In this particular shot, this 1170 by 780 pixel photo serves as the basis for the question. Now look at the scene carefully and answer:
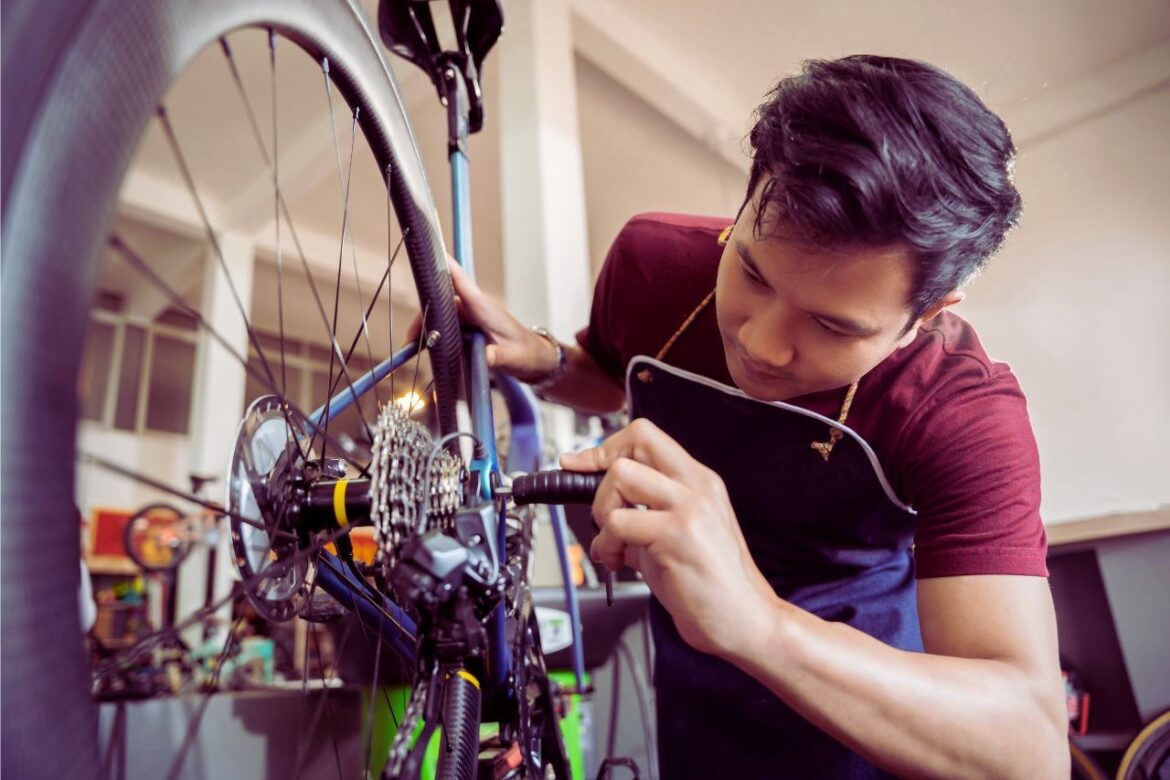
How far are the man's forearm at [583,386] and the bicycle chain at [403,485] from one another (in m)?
0.52

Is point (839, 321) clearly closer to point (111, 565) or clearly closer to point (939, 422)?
point (939, 422)

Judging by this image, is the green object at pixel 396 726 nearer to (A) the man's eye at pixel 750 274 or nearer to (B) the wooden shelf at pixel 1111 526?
(A) the man's eye at pixel 750 274

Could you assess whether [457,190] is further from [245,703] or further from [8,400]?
[245,703]

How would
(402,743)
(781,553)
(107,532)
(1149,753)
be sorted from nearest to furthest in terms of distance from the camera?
(402,743)
(781,553)
(1149,753)
(107,532)

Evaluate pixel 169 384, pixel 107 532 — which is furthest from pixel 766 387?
pixel 169 384

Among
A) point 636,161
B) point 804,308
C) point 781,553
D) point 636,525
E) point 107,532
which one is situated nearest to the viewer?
point 636,525

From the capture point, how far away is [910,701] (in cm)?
53

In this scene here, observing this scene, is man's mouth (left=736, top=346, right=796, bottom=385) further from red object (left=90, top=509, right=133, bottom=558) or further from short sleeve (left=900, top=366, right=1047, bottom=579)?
red object (left=90, top=509, right=133, bottom=558)

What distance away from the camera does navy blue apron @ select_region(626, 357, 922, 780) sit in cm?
79

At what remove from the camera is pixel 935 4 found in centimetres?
153

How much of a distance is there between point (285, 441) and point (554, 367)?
1.58ft

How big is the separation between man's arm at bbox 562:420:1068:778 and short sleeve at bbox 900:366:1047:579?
62mm

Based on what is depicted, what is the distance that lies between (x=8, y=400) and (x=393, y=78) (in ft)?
1.66

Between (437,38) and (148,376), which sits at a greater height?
(148,376)
